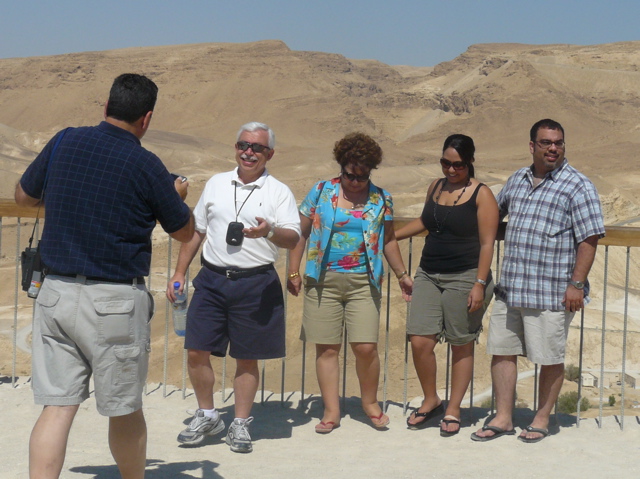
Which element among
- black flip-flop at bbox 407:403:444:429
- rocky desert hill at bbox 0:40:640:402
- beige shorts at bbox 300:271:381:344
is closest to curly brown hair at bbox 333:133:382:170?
beige shorts at bbox 300:271:381:344

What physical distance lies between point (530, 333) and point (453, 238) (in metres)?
0.67

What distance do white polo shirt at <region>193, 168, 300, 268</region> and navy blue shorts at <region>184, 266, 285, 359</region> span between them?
10 cm

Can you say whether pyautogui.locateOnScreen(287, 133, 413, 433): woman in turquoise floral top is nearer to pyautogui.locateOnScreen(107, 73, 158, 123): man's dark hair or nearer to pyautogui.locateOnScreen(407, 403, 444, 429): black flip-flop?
pyautogui.locateOnScreen(407, 403, 444, 429): black flip-flop

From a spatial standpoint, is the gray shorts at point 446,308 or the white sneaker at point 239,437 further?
the gray shorts at point 446,308

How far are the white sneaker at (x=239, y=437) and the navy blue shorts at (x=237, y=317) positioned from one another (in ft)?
1.23

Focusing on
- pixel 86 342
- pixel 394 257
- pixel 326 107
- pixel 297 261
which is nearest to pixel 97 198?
pixel 86 342

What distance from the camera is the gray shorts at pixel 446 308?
456 cm

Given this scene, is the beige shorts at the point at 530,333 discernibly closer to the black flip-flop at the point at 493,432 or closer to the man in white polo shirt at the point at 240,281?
the black flip-flop at the point at 493,432

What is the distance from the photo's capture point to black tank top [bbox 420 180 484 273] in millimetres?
4488

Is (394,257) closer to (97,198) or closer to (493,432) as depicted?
(493,432)

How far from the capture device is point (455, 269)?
15.0 ft

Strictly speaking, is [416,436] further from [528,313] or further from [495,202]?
[495,202]

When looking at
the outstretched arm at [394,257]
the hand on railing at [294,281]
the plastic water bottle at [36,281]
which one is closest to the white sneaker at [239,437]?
the hand on railing at [294,281]

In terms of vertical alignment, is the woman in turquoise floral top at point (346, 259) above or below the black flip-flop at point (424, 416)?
above
